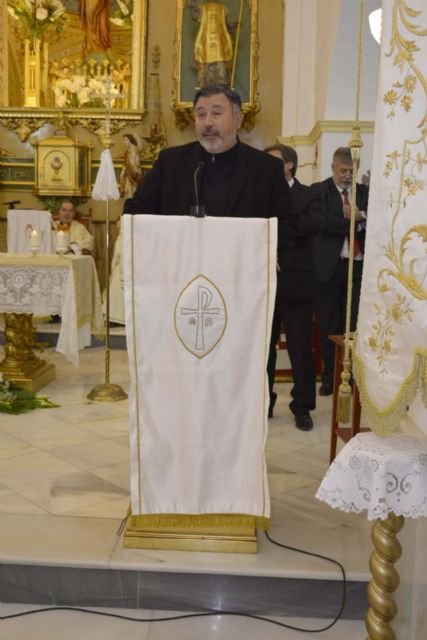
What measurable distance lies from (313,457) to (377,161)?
2.25 m

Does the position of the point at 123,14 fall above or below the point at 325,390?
above

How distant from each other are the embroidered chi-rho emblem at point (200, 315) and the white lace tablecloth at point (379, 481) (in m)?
0.67

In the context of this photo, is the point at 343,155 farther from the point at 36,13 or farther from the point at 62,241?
the point at 36,13

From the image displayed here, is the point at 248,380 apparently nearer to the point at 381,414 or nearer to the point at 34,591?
the point at 381,414

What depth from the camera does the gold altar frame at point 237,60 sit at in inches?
339

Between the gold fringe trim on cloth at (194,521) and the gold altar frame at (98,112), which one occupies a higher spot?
the gold altar frame at (98,112)

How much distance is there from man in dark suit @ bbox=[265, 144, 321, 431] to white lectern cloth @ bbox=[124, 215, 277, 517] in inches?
73.0

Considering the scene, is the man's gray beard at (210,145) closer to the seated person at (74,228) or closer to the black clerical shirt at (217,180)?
the black clerical shirt at (217,180)

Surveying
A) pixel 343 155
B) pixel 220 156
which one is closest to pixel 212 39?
pixel 343 155

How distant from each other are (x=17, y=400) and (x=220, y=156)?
270 centimetres

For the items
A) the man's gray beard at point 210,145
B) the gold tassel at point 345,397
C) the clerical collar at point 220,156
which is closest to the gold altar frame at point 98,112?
the clerical collar at point 220,156

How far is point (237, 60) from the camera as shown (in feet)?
28.5

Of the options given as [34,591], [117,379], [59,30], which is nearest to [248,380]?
[34,591]

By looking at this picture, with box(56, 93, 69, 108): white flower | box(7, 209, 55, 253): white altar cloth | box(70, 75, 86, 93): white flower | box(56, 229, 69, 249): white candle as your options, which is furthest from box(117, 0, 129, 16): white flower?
box(56, 229, 69, 249): white candle
